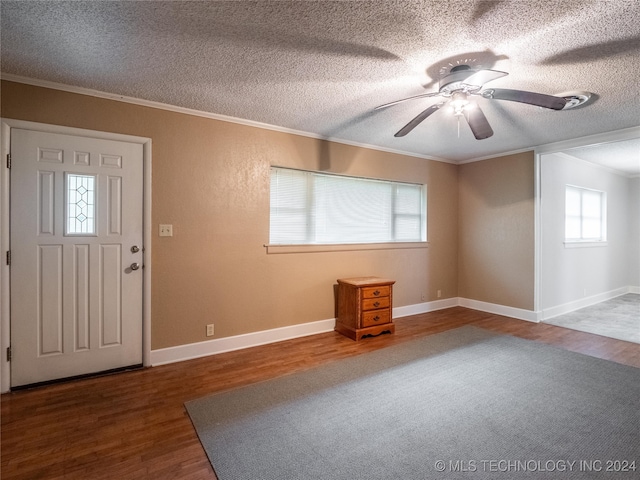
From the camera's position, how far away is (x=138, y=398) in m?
2.30

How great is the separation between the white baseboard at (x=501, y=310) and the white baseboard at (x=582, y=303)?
8.9 inches

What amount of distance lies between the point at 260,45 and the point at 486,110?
2245mm

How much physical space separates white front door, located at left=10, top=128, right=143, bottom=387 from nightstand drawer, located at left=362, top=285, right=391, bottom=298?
91.4 inches

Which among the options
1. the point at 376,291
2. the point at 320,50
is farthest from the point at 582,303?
the point at 320,50

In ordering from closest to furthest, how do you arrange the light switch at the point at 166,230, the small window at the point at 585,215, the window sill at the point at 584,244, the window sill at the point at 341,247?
the light switch at the point at 166,230 → the window sill at the point at 341,247 → the window sill at the point at 584,244 → the small window at the point at 585,215

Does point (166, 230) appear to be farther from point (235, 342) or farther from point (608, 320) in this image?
point (608, 320)

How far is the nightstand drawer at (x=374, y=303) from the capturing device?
3.61m

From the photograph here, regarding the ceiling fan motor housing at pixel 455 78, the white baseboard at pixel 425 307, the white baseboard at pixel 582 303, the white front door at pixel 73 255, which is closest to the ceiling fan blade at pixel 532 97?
the ceiling fan motor housing at pixel 455 78

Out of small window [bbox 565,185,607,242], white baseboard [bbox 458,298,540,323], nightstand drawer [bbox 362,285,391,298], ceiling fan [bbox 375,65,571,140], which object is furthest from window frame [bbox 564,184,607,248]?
ceiling fan [bbox 375,65,571,140]

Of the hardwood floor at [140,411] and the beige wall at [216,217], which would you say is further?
the beige wall at [216,217]

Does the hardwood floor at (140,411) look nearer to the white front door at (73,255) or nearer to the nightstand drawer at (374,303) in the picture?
the white front door at (73,255)

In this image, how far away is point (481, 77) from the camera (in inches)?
91.2

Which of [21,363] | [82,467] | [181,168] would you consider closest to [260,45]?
[181,168]

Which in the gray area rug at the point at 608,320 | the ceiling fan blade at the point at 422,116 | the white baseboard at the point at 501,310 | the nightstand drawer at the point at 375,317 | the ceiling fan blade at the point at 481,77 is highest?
the ceiling fan blade at the point at 481,77
